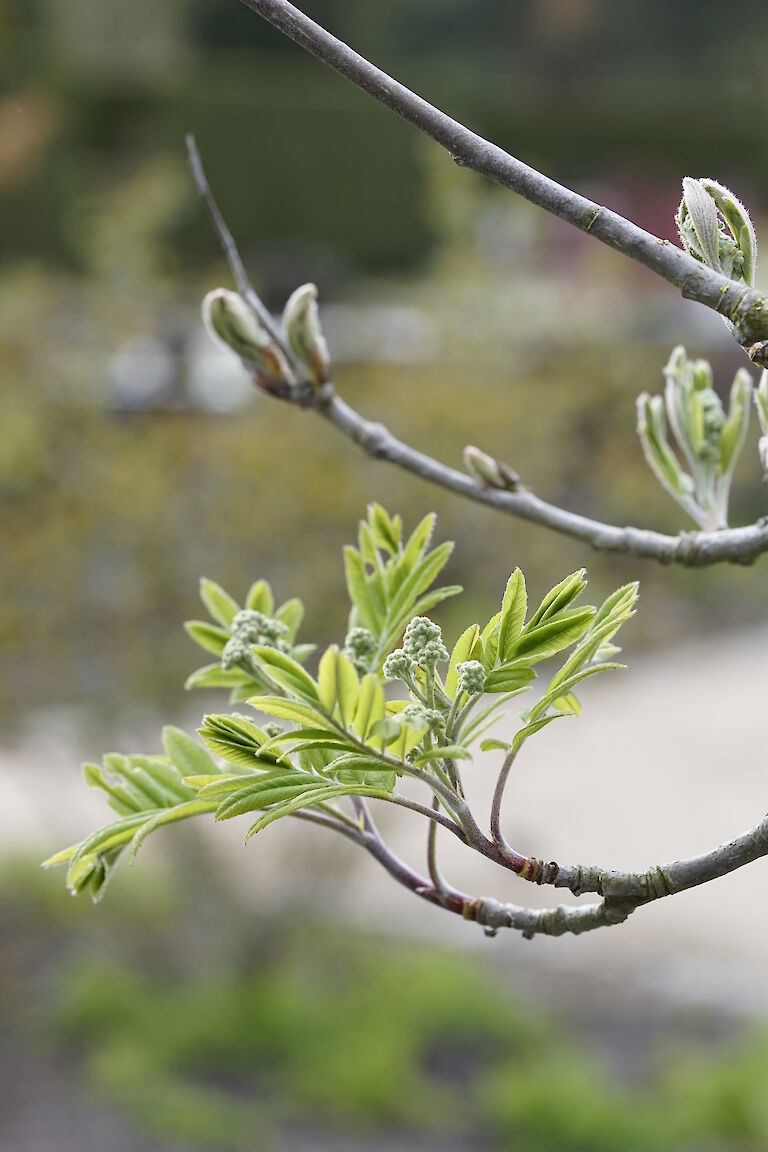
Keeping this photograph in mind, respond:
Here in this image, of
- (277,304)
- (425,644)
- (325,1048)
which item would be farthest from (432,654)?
(277,304)

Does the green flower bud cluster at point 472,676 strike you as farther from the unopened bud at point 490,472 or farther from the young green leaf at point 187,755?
the unopened bud at point 490,472

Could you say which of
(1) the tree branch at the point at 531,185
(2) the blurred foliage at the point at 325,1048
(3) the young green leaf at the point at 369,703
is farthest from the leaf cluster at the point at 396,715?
(2) the blurred foliage at the point at 325,1048

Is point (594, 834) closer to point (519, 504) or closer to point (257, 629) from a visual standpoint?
point (519, 504)

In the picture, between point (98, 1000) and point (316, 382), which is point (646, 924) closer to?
point (98, 1000)

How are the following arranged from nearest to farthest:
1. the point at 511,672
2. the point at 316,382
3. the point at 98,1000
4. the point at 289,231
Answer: the point at 511,672
the point at 316,382
the point at 98,1000
the point at 289,231

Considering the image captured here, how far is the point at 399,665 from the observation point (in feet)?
1.88

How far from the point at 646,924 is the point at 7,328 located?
2939 millimetres

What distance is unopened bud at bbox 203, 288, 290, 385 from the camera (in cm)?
95

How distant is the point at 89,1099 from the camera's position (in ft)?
12.4

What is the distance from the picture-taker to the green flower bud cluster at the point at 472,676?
1.87 feet

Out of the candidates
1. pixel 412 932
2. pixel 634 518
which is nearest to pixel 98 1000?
pixel 412 932

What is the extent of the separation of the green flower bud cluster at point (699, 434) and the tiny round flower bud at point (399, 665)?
41 cm

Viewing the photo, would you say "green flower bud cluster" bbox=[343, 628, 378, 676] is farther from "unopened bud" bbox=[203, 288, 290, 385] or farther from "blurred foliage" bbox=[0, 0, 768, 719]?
"blurred foliage" bbox=[0, 0, 768, 719]

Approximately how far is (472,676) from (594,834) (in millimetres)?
4883
